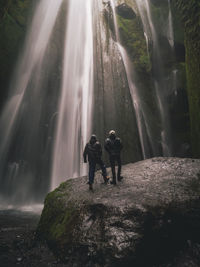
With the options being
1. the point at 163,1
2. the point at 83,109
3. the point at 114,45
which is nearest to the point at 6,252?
the point at 83,109

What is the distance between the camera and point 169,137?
52.9 ft

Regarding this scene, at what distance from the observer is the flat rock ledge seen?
351 centimetres

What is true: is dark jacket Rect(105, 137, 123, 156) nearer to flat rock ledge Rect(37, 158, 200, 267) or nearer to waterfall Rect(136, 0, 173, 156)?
flat rock ledge Rect(37, 158, 200, 267)

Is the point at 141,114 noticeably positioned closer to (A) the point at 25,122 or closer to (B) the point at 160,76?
(B) the point at 160,76

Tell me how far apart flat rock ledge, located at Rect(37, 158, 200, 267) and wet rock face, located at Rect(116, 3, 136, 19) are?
67.4ft

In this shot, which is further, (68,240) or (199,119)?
(199,119)

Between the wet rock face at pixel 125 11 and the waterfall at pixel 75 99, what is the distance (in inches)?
140

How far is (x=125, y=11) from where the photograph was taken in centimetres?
2014

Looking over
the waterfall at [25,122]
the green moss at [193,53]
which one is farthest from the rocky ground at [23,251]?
the green moss at [193,53]

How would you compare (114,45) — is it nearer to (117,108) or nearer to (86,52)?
(86,52)

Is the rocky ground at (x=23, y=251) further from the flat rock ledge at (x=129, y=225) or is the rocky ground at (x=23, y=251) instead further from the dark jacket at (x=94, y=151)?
the dark jacket at (x=94, y=151)

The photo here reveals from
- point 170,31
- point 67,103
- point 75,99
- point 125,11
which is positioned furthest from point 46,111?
point 170,31

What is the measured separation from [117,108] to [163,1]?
15884 mm

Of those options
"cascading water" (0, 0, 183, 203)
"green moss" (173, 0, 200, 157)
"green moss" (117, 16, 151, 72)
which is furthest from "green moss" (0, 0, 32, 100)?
"green moss" (173, 0, 200, 157)
